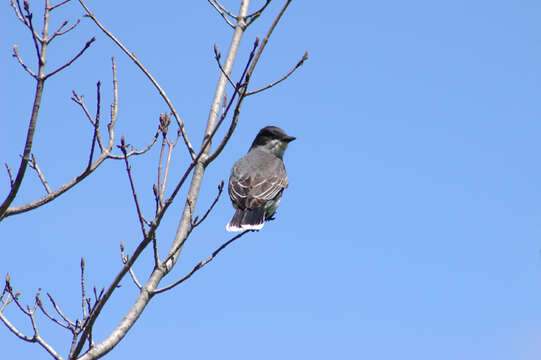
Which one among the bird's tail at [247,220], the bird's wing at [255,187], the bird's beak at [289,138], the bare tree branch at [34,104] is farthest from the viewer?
the bird's beak at [289,138]

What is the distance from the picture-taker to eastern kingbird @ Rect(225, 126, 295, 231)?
8.44 meters

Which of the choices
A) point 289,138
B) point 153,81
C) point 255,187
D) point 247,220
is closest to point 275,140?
point 289,138

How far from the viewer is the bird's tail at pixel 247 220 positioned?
26.7 feet

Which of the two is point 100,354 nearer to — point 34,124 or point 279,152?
point 34,124

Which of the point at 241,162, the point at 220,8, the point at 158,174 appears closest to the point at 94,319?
the point at 158,174

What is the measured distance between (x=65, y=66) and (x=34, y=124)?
0.69 m

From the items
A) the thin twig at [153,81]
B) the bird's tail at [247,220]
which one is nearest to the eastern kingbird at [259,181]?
the bird's tail at [247,220]

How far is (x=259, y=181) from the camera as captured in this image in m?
9.29

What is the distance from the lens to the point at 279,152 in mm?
10523

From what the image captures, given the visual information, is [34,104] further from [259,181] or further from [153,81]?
[259,181]

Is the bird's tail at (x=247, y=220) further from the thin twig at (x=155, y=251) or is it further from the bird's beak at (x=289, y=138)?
the thin twig at (x=155, y=251)

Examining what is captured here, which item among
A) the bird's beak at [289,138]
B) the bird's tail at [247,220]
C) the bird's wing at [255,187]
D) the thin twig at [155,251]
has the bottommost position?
the thin twig at [155,251]

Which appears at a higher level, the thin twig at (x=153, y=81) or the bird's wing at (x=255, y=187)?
the bird's wing at (x=255, y=187)

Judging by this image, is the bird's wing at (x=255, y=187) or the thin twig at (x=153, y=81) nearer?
the thin twig at (x=153, y=81)
